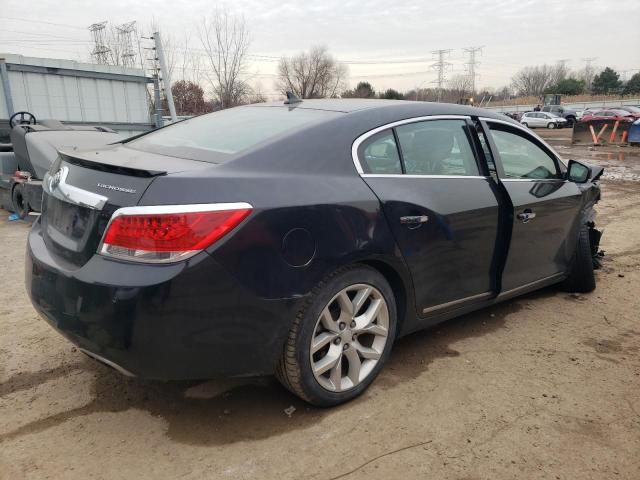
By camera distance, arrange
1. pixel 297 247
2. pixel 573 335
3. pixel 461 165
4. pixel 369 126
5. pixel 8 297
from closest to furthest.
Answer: pixel 297 247 < pixel 369 126 < pixel 461 165 < pixel 573 335 < pixel 8 297

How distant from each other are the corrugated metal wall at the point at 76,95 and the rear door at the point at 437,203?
40.0 ft

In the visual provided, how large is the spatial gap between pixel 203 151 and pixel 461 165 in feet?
5.39

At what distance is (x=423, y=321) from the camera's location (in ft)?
10.2

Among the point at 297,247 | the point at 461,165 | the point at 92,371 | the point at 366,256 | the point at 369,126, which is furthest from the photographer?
the point at 461,165

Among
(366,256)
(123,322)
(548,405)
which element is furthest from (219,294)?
(548,405)

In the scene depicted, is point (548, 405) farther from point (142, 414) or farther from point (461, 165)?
point (142, 414)

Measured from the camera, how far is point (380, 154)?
2.87 meters

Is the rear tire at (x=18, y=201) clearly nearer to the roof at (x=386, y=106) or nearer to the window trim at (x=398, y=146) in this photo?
the roof at (x=386, y=106)

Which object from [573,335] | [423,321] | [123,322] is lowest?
[573,335]

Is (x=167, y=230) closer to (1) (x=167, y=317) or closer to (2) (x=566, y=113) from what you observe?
(1) (x=167, y=317)

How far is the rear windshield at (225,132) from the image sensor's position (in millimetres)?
2652

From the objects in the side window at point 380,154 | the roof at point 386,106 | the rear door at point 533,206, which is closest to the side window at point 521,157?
the rear door at point 533,206

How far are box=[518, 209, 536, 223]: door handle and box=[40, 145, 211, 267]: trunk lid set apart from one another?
2.18 metres

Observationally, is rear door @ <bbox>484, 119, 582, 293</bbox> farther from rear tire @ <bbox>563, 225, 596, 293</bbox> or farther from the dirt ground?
the dirt ground
